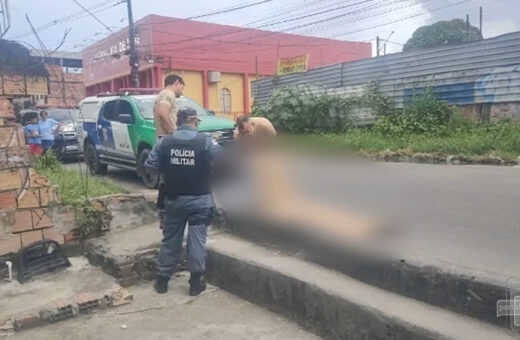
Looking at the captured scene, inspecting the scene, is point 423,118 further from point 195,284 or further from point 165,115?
point 195,284

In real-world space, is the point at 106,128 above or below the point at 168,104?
below

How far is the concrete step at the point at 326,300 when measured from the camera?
2861 millimetres

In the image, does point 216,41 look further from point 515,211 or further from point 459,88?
point 515,211

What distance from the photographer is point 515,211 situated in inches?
213

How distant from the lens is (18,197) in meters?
4.96

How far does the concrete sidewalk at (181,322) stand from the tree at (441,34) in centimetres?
2006

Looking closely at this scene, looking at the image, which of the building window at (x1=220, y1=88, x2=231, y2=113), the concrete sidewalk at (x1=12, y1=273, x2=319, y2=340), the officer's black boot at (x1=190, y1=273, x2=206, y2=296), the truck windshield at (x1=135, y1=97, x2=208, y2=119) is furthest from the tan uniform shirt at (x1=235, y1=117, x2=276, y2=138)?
the building window at (x1=220, y1=88, x2=231, y2=113)

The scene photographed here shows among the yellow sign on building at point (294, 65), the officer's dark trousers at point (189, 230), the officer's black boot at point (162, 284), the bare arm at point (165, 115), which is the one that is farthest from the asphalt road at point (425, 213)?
the yellow sign on building at point (294, 65)

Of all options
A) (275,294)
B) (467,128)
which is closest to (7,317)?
(275,294)

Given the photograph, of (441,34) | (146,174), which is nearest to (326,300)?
(146,174)

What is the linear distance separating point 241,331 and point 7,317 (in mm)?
1880

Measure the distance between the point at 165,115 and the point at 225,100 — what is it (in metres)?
20.0

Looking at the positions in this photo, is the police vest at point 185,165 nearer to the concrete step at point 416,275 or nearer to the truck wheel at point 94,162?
the concrete step at point 416,275

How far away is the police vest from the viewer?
4305mm
